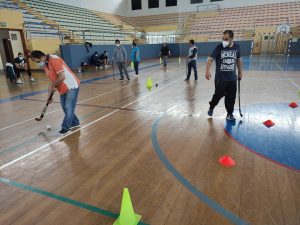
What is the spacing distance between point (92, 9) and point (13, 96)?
69.2ft

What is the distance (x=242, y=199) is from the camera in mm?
2635

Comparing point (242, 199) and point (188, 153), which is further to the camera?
point (188, 153)

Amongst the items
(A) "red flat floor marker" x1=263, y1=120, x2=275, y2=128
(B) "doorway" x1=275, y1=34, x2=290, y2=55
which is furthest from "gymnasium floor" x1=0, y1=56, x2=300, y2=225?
(B) "doorway" x1=275, y1=34, x2=290, y2=55

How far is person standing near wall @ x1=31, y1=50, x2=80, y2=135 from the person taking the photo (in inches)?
166

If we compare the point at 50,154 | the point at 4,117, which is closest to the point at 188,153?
the point at 50,154

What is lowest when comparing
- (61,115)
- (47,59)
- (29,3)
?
(61,115)

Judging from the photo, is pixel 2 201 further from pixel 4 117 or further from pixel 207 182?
pixel 4 117

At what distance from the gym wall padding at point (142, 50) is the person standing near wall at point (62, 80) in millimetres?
10944

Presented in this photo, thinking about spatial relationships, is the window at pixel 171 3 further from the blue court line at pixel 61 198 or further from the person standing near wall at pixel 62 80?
the blue court line at pixel 61 198

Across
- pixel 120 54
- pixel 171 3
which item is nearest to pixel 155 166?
pixel 120 54

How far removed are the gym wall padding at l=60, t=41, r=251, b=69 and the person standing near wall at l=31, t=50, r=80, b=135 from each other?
35.9 feet

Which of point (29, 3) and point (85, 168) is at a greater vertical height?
point (29, 3)

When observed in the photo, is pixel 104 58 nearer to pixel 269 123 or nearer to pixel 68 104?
pixel 68 104

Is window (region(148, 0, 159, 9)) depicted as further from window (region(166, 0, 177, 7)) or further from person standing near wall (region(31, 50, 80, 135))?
person standing near wall (region(31, 50, 80, 135))
